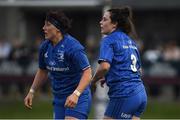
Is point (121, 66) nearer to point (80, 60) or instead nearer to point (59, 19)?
point (80, 60)

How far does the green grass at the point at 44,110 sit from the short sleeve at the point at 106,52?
7620 millimetres

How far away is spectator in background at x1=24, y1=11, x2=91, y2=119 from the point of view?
385 inches

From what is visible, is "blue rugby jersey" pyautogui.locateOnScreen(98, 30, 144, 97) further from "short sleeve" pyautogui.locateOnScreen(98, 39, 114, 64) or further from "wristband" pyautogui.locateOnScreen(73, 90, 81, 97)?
"wristband" pyautogui.locateOnScreen(73, 90, 81, 97)

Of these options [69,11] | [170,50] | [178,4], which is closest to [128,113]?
[170,50]

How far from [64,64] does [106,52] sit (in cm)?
64

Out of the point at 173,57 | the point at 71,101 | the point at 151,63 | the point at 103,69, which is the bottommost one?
the point at 151,63

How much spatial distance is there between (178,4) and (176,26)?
257cm

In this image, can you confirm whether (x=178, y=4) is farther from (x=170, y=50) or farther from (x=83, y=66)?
(x=83, y=66)

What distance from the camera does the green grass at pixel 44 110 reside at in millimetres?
17566

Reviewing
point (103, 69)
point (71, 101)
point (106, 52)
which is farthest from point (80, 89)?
point (106, 52)

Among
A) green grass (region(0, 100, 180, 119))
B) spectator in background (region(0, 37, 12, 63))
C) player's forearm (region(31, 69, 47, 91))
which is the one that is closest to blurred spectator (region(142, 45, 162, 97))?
green grass (region(0, 100, 180, 119))

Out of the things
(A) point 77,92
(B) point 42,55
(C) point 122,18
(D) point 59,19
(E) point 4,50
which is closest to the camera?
(A) point 77,92

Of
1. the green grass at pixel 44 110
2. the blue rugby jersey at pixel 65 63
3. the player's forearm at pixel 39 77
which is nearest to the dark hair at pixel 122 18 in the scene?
the blue rugby jersey at pixel 65 63

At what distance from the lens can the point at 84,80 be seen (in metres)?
9.62
